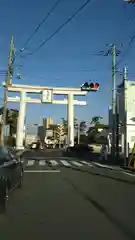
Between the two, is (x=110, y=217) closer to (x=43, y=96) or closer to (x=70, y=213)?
(x=70, y=213)

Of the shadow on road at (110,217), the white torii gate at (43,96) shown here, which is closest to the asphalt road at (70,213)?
the shadow on road at (110,217)

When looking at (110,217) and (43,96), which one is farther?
(43,96)

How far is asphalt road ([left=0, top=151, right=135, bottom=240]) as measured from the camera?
6559 mm

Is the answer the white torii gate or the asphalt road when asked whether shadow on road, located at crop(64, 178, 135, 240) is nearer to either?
the asphalt road

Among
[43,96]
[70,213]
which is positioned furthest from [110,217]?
[43,96]

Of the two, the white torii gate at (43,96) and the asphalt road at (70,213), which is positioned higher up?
the white torii gate at (43,96)

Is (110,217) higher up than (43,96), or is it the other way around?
(43,96)

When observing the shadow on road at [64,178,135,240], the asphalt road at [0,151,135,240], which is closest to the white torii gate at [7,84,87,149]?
the asphalt road at [0,151,135,240]

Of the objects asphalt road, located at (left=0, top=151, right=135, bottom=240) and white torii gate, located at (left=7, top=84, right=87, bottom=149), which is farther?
white torii gate, located at (left=7, top=84, right=87, bottom=149)

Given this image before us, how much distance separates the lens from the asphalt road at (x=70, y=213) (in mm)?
6559

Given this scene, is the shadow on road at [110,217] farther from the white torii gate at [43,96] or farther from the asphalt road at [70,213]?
the white torii gate at [43,96]

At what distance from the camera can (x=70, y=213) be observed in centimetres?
832

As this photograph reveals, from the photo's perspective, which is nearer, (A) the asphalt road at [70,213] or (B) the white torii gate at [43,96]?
(A) the asphalt road at [70,213]

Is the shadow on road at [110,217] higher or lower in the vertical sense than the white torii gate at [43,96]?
lower
